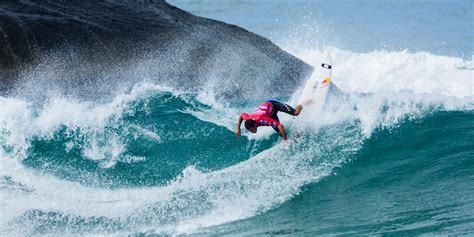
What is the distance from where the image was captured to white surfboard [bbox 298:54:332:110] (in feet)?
37.7

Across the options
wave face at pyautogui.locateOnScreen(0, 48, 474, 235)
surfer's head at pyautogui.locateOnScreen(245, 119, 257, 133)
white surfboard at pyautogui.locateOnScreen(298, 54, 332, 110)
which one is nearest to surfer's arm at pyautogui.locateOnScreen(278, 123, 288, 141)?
wave face at pyautogui.locateOnScreen(0, 48, 474, 235)

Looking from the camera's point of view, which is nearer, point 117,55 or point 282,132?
point 282,132

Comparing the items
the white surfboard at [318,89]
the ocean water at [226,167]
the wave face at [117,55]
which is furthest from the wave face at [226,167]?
the wave face at [117,55]

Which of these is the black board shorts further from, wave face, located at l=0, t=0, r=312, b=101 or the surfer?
wave face, located at l=0, t=0, r=312, b=101

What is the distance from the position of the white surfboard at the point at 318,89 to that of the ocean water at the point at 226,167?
23 centimetres

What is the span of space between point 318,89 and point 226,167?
248 centimetres

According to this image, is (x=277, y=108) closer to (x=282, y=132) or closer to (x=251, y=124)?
(x=282, y=132)

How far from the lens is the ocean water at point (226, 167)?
27.2 ft

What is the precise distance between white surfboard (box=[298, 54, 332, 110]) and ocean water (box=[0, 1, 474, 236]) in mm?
232

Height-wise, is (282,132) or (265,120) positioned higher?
(265,120)

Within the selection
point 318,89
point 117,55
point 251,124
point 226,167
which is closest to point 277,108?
point 251,124

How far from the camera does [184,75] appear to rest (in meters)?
14.5

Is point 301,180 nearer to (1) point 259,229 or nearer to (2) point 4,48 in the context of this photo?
(1) point 259,229

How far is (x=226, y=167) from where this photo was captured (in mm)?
10359
